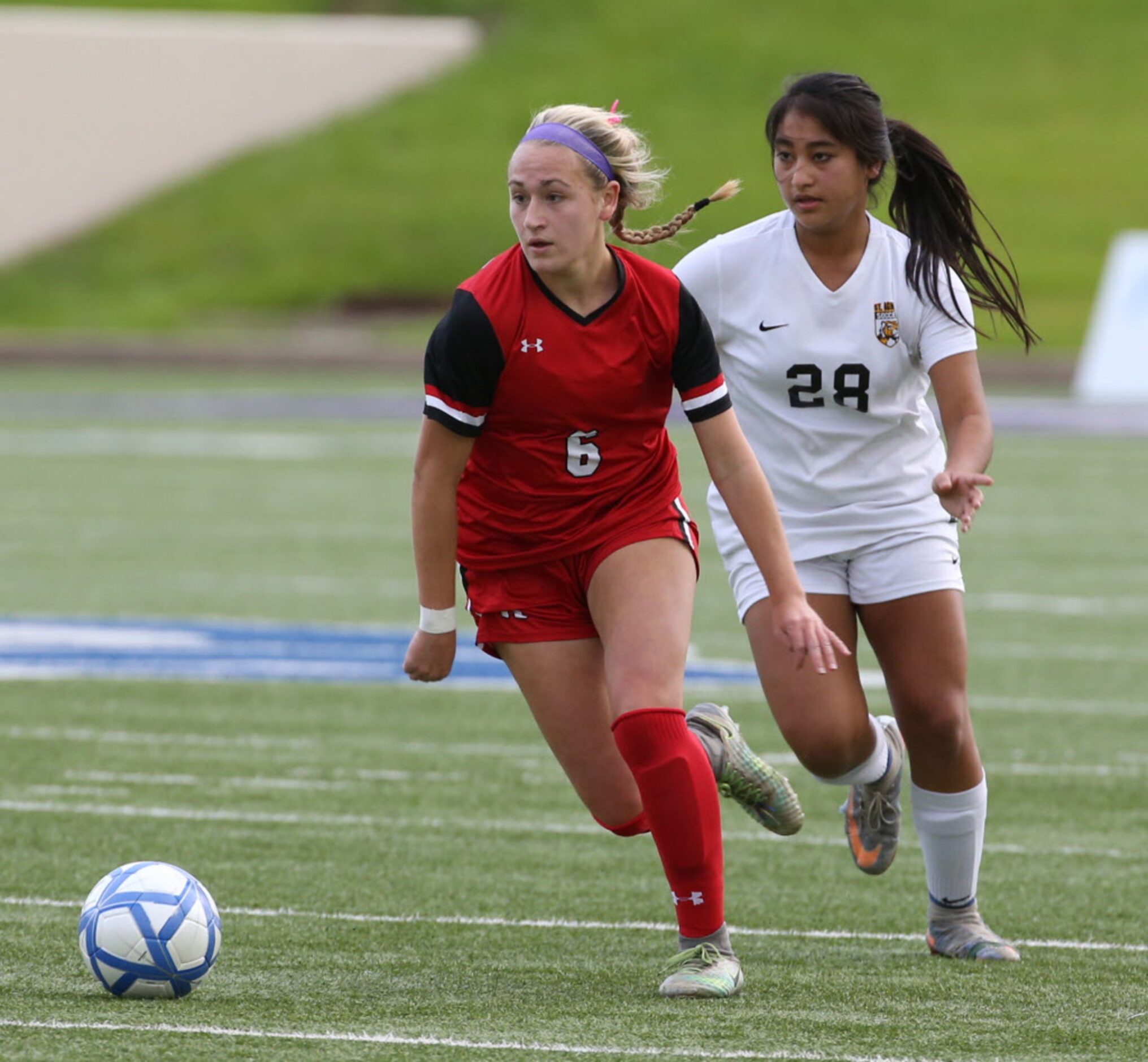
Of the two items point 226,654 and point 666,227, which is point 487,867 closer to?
point 666,227

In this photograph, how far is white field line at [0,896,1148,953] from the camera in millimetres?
5934

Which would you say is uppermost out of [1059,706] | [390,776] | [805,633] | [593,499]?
[593,499]

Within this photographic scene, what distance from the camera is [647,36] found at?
52688mm

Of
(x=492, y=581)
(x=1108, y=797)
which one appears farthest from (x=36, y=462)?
(x=492, y=581)

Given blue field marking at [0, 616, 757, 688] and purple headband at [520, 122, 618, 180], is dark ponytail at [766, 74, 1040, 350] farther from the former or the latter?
blue field marking at [0, 616, 757, 688]

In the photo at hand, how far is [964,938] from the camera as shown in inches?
221

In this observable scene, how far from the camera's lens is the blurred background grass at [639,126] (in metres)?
42.8

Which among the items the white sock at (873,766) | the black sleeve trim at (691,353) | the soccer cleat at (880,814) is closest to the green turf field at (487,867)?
the soccer cleat at (880,814)

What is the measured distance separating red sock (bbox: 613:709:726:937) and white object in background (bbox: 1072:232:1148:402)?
25.2m

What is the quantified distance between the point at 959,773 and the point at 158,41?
3860cm

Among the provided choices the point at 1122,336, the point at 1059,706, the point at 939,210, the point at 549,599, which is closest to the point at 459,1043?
the point at 549,599

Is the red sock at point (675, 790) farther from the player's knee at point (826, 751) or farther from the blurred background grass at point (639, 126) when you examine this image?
the blurred background grass at point (639, 126)

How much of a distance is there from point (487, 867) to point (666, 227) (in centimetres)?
224

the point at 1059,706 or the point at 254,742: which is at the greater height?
the point at 1059,706
